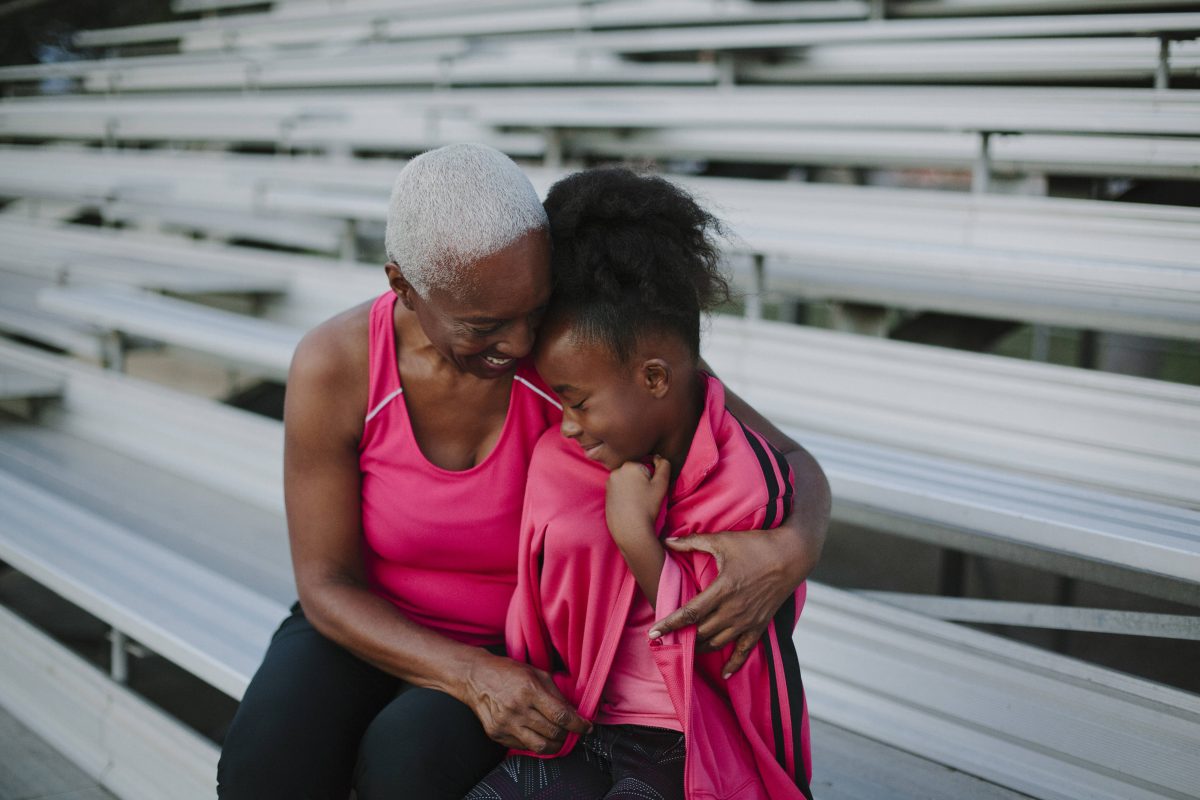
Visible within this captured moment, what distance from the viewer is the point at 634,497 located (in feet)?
3.48

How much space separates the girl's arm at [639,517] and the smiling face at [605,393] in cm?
3

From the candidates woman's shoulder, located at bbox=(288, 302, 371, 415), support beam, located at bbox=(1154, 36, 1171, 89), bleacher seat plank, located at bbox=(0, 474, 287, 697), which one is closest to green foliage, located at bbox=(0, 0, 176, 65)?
bleacher seat plank, located at bbox=(0, 474, 287, 697)

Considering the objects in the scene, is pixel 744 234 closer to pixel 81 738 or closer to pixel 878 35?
pixel 878 35

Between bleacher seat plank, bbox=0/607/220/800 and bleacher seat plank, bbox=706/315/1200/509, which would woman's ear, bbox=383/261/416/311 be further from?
bleacher seat plank, bbox=706/315/1200/509

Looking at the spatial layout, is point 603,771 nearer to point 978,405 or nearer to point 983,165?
point 978,405

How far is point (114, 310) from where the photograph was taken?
266 centimetres

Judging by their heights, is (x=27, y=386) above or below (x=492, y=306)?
below

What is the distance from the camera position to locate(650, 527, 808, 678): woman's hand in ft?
3.36

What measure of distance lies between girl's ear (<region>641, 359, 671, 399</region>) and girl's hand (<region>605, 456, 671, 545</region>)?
8cm

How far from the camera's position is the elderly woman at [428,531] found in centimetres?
105

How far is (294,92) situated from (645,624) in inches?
209

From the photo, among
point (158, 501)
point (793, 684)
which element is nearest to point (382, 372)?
point (793, 684)

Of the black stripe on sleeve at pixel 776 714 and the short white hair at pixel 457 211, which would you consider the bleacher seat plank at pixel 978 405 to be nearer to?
the black stripe on sleeve at pixel 776 714

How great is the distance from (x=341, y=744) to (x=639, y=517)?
0.45 m
